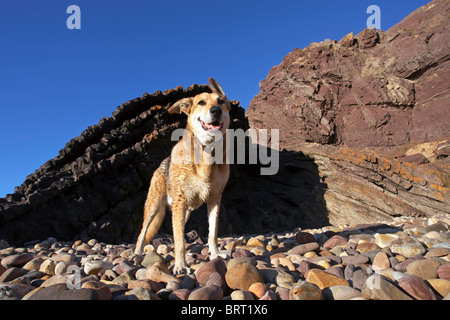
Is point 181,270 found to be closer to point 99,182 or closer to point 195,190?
point 195,190

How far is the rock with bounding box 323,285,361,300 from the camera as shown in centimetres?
228

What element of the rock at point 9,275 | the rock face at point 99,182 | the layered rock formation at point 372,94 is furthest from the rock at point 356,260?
the layered rock formation at point 372,94

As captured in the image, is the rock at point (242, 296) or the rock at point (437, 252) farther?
the rock at point (437, 252)

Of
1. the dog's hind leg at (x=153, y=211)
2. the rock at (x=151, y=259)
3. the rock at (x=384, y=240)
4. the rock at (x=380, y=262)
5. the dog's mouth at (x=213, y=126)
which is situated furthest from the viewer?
the dog's hind leg at (x=153, y=211)

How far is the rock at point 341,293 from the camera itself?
7.47 feet

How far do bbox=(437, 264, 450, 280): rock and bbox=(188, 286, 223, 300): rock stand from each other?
7.76 feet

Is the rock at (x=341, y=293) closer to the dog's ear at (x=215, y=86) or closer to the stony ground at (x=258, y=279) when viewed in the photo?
the stony ground at (x=258, y=279)

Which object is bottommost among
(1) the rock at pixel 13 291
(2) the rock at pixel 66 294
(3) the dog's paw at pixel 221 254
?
(1) the rock at pixel 13 291

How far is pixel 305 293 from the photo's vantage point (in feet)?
7.19

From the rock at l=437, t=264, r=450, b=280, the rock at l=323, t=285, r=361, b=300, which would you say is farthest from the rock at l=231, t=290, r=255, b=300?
the rock at l=437, t=264, r=450, b=280

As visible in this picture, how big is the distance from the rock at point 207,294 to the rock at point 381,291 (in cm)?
134

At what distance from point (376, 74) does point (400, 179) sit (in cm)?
1723

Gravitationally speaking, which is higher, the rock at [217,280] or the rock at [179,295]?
the rock at [217,280]

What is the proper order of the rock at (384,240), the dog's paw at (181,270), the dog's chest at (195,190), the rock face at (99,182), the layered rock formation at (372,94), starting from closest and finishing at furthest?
the dog's paw at (181,270)
the dog's chest at (195,190)
the rock at (384,240)
the rock face at (99,182)
the layered rock formation at (372,94)
